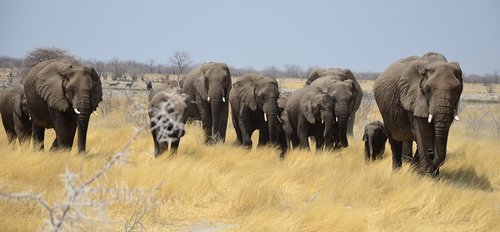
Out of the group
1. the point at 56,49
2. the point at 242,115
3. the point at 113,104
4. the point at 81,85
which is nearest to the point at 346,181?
the point at 81,85

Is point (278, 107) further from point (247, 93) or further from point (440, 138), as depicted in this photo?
point (440, 138)

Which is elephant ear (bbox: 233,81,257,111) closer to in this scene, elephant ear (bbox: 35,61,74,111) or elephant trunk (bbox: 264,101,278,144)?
elephant trunk (bbox: 264,101,278,144)

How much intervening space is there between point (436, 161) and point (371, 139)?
2.97 metres

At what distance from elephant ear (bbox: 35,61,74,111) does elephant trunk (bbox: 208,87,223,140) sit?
4.43 meters

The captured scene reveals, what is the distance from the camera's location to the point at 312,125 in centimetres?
1174

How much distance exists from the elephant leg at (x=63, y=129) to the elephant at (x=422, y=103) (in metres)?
5.58

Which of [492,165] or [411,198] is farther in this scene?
[492,165]

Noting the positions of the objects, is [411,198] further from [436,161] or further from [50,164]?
[50,164]

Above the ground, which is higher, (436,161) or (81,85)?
(81,85)

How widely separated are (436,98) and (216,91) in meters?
7.03

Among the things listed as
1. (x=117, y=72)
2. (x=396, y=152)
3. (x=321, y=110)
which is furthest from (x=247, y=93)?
(x=117, y=72)

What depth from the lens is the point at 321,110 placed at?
1108cm

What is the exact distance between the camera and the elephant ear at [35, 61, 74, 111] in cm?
950

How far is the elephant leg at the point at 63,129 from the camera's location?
31.1ft
